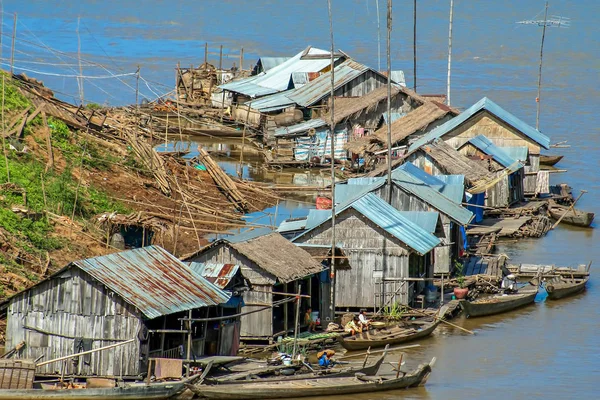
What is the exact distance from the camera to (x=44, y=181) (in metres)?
29.1

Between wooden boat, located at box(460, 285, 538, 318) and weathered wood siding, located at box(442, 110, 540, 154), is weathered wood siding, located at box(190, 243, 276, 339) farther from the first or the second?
weathered wood siding, located at box(442, 110, 540, 154)

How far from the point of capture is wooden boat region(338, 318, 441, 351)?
22688 mm

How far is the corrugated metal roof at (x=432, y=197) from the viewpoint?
2827 centimetres

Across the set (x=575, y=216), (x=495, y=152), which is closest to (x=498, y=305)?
(x=575, y=216)

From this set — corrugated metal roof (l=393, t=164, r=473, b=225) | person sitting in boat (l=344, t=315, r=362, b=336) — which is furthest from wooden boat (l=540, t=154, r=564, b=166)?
person sitting in boat (l=344, t=315, r=362, b=336)

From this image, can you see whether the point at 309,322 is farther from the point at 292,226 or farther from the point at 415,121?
the point at 415,121

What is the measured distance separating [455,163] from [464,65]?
39.8m

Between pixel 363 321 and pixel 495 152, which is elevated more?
pixel 495 152

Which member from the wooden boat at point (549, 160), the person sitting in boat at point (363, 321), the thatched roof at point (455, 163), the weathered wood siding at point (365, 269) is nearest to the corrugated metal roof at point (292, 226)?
the weathered wood siding at point (365, 269)

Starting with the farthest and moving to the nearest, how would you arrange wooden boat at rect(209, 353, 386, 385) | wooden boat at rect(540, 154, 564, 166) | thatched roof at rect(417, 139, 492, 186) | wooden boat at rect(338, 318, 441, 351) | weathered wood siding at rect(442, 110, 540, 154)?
wooden boat at rect(540, 154, 564, 166)
weathered wood siding at rect(442, 110, 540, 154)
thatched roof at rect(417, 139, 492, 186)
wooden boat at rect(338, 318, 441, 351)
wooden boat at rect(209, 353, 386, 385)

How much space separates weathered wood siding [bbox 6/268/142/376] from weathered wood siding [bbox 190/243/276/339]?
12.6ft

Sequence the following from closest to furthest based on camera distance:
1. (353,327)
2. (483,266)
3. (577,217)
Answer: (353,327)
(483,266)
(577,217)

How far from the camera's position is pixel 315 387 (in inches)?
763

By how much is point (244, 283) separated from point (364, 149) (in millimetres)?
18760
